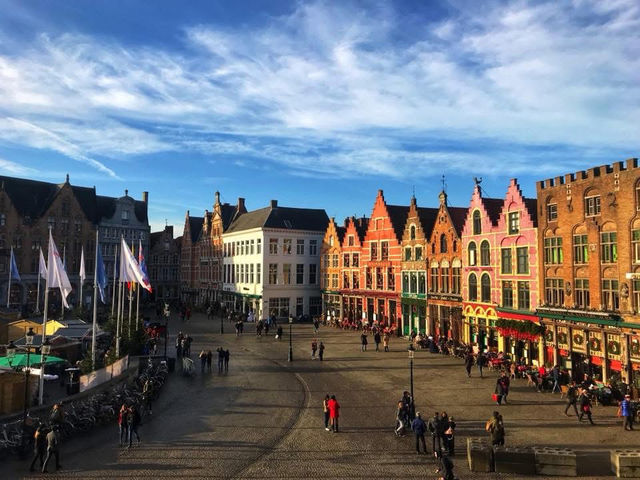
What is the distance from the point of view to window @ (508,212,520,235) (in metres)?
32.4

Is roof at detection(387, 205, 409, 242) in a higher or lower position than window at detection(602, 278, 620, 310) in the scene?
higher

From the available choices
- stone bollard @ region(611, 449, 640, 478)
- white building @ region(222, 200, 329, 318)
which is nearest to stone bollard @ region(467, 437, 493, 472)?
stone bollard @ region(611, 449, 640, 478)

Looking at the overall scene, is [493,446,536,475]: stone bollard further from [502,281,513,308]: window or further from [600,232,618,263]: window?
[502,281,513,308]: window

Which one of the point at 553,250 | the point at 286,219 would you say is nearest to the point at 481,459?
the point at 553,250

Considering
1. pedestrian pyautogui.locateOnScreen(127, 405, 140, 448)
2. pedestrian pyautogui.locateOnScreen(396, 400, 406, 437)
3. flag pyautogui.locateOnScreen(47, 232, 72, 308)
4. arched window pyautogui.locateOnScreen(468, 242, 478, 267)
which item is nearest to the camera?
pedestrian pyautogui.locateOnScreen(127, 405, 140, 448)

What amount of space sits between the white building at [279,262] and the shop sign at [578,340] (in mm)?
36468

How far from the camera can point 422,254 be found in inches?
1673

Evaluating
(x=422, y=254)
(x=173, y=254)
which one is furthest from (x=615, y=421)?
(x=173, y=254)

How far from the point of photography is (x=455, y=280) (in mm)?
38750

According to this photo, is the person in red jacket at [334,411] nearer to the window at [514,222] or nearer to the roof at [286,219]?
the window at [514,222]

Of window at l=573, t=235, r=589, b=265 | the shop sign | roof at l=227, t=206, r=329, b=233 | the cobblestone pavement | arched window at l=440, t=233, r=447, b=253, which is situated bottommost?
the cobblestone pavement

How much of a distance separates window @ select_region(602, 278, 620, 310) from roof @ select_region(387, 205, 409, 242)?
22.5 meters

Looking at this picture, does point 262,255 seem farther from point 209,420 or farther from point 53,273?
point 209,420

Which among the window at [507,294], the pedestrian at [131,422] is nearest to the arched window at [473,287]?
the window at [507,294]
